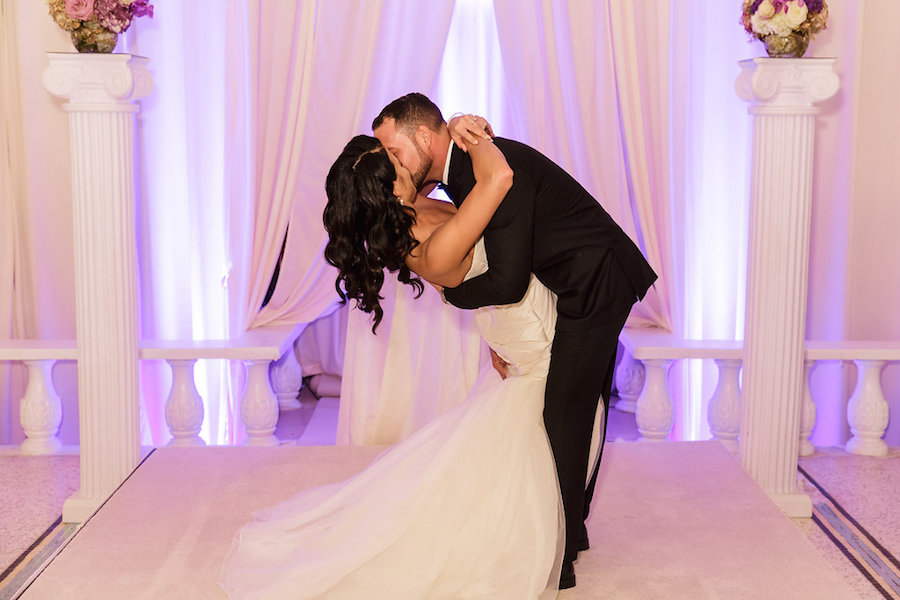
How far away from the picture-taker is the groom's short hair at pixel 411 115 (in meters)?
2.71

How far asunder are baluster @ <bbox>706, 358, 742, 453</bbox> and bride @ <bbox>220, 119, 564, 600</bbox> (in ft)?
5.17

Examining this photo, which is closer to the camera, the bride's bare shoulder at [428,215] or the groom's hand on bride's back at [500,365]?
the bride's bare shoulder at [428,215]

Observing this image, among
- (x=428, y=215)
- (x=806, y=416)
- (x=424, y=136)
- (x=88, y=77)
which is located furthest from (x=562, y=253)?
(x=806, y=416)

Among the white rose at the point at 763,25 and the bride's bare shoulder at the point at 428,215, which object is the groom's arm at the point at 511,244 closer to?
the bride's bare shoulder at the point at 428,215

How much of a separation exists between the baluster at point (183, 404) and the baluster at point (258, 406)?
0.64 ft

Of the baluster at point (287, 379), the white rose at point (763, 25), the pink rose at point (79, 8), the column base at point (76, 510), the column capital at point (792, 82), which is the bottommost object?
the column base at point (76, 510)

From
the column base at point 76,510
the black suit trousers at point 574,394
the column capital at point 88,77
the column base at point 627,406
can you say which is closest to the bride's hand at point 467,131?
the black suit trousers at point 574,394

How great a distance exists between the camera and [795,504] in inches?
147

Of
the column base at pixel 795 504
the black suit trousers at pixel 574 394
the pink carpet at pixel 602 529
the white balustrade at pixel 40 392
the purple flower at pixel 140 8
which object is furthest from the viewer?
the white balustrade at pixel 40 392

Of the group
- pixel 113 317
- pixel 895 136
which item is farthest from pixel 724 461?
pixel 113 317

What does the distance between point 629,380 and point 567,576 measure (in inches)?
89.7

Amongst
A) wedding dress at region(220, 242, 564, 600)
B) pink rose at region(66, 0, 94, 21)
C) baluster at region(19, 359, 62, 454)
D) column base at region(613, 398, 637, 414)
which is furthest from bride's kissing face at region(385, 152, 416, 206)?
column base at region(613, 398, 637, 414)

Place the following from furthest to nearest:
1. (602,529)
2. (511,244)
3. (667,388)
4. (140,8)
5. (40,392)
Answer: (667,388), (40,392), (140,8), (602,529), (511,244)

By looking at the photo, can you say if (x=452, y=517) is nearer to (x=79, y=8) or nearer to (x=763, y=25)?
(x=763, y=25)
